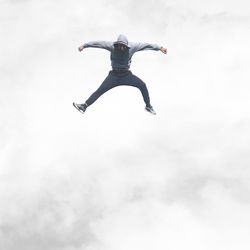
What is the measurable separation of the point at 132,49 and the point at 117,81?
1892 mm

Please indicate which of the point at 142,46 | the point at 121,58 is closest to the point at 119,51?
the point at 121,58

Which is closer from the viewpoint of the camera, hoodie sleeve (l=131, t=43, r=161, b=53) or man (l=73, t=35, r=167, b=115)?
man (l=73, t=35, r=167, b=115)

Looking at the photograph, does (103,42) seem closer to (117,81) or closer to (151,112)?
(117,81)

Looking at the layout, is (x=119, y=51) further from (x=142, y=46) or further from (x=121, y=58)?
(x=142, y=46)

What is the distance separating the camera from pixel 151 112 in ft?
92.0

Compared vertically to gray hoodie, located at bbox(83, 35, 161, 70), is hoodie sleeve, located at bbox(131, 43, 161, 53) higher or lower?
higher

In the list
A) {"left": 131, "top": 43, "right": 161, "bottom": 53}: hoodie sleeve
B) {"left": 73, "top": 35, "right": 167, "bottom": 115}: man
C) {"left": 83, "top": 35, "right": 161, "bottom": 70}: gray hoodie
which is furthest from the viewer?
{"left": 131, "top": 43, "right": 161, "bottom": 53}: hoodie sleeve

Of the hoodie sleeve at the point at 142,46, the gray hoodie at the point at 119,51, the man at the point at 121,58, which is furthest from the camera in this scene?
the hoodie sleeve at the point at 142,46

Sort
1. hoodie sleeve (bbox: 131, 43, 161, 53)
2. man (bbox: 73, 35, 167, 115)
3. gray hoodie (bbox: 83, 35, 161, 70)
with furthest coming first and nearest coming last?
hoodie sleeve (bbox: 131, 43, 161, 53), gray hoodie (bbox: 83, 35, 161, 70), man (bbox: 73, 35, 167, 115)

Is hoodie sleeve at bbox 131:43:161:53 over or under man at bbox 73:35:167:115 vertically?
over

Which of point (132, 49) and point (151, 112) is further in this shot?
point (151, 112)

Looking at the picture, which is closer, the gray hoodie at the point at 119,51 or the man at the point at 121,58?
the man at the point at 121,58

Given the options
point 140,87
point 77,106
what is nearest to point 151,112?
point 140,87

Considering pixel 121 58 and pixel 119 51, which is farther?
pixel 121 58
